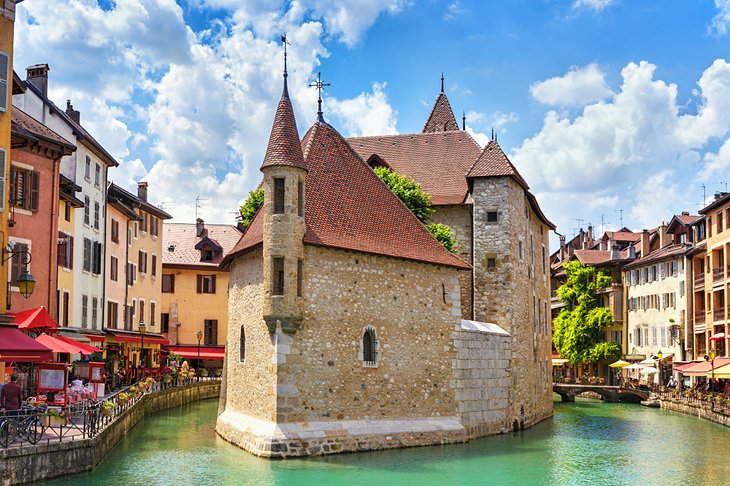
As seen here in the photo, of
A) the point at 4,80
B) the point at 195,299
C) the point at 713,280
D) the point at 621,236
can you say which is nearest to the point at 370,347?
the point at 4,80

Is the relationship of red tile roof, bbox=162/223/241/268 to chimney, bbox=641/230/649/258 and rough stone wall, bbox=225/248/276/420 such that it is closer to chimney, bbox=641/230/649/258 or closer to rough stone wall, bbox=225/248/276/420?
chimney, bbox=641/230/649/258

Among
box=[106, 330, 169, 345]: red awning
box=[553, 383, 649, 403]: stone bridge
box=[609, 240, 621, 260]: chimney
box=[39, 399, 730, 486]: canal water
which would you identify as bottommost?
box=[553, 383, 649, 403]: stone bridge

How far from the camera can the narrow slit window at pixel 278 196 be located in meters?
26.0

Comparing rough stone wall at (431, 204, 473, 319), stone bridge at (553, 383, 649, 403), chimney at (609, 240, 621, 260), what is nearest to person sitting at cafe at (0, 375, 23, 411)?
rough stone wall at (431, 204, 473, 319)

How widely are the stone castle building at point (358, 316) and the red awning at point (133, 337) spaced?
1412 centimetres

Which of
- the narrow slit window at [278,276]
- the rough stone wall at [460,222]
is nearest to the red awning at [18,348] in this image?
the narrow slit window at [278,276]

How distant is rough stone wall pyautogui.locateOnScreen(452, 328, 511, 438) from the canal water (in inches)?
27.7

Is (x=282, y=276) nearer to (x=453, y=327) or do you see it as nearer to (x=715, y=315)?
(x=453, y=327)

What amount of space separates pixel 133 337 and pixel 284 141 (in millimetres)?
23996

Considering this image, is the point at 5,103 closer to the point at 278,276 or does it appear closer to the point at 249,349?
the point at 278,276

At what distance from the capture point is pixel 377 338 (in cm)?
2747

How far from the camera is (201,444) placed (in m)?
28.1

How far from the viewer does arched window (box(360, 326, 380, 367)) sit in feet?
89.6

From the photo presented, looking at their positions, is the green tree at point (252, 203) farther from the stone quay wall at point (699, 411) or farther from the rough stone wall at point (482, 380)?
the stone quay wall at point (699, 411)
